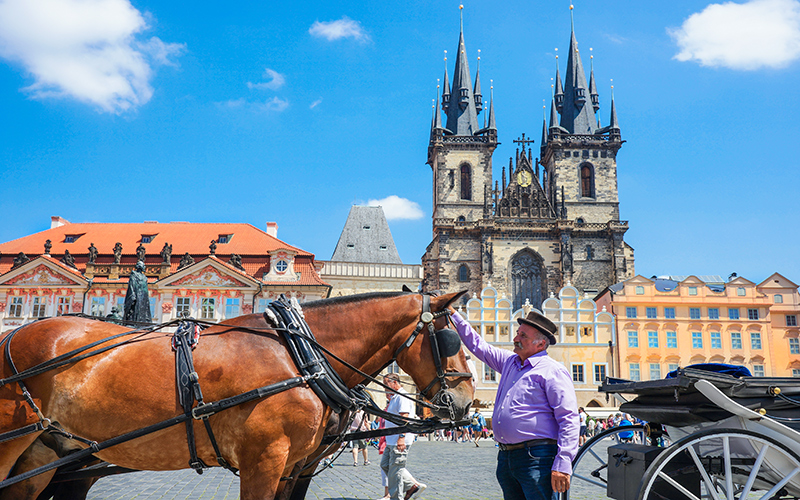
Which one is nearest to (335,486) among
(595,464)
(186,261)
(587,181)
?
(595,464)

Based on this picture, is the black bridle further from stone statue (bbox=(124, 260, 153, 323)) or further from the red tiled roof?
the red tiled roof

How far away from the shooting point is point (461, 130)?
56.7 m

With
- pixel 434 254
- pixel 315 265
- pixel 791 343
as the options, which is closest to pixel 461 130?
pixel 434 254

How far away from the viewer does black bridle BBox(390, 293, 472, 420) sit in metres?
3.94

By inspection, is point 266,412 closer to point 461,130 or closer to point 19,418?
point 19,418

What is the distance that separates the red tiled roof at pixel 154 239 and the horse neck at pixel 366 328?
3003 cm

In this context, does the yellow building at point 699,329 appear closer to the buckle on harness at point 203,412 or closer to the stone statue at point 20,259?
the stone statue at point 20,259

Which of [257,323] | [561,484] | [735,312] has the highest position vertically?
[735,312]

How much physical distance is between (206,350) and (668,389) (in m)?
2.90

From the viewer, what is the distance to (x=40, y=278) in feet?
108

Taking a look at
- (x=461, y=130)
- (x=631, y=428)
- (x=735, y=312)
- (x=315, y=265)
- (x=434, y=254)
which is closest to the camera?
(x=631, y=428)

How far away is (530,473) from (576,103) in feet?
188

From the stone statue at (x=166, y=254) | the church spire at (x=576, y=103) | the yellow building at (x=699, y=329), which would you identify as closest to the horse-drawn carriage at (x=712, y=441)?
the stone statue at (x=166, y=254)

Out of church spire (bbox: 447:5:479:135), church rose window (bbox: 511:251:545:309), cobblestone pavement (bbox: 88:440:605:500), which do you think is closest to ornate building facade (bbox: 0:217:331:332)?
church rose window (bbox: 511:251:545:309)
